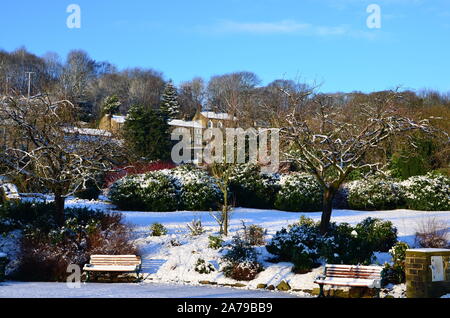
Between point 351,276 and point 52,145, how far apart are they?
7.60 meters

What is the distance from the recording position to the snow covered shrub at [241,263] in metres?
11.6

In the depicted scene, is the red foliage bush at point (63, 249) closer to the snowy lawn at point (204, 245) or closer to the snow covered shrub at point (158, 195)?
the snowy lawn at point (204, 245)

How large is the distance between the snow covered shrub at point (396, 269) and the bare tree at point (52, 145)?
6.93m

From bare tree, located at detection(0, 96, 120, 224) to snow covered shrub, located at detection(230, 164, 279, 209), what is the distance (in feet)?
25.1

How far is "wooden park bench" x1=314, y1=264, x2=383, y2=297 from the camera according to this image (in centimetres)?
984

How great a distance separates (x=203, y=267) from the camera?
1212cm

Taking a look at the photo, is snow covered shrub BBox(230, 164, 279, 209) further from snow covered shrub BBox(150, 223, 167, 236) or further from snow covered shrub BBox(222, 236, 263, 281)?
snow covered shrub BBox(222, 236, 263, 281)

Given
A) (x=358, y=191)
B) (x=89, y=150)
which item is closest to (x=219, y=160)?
(x=358, y=191)

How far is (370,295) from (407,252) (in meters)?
1.12

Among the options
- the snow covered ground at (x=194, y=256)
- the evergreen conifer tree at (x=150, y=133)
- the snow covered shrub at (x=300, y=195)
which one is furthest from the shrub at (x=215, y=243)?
the evergreen conifer tree at (x=150, y=133)

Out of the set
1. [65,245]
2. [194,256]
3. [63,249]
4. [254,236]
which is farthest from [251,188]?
[63,249]

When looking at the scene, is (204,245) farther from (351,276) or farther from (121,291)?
(351,276)

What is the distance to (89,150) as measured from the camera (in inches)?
544
